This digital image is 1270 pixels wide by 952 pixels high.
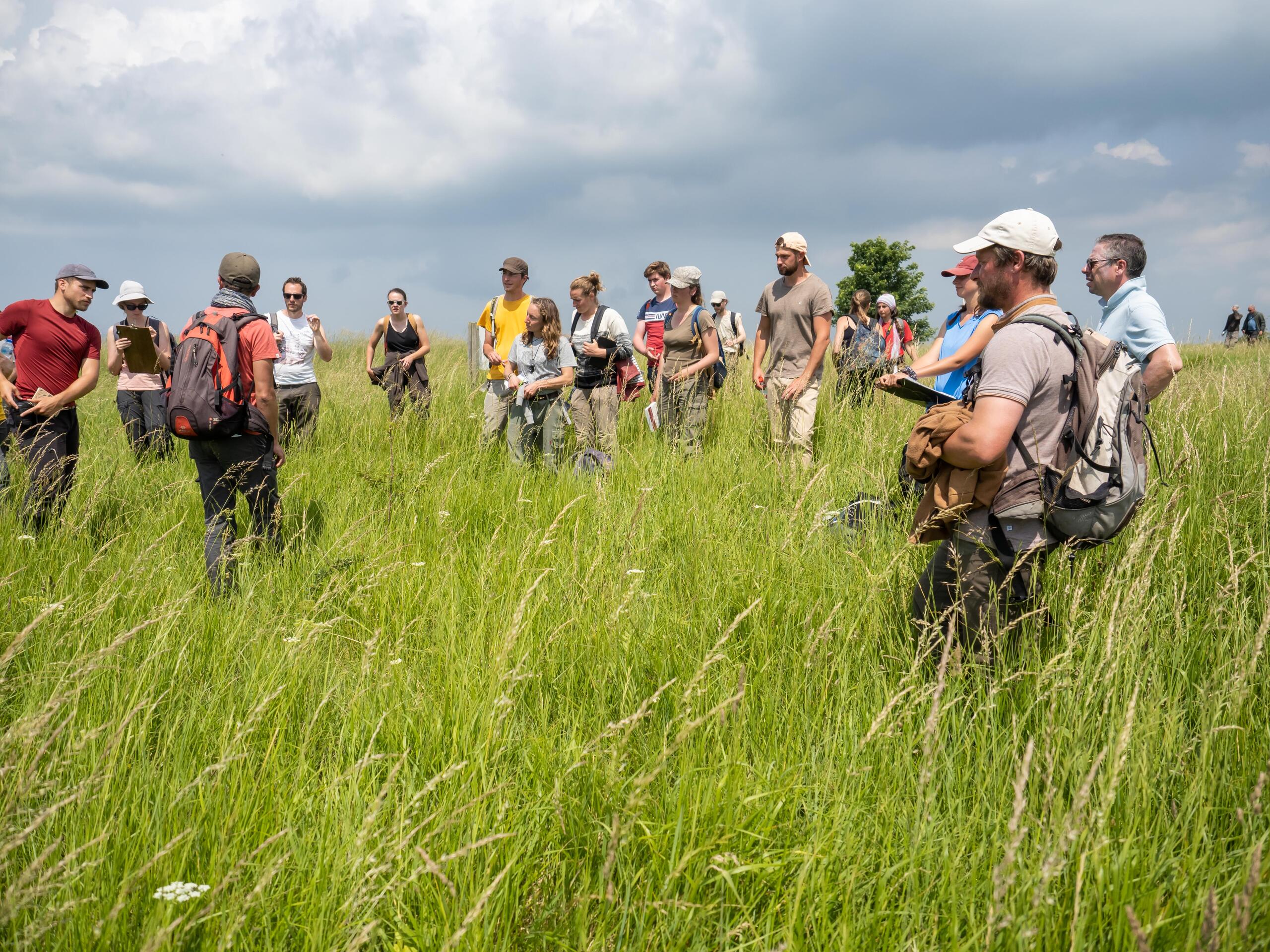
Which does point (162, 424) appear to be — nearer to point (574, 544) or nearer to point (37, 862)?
point (574, 544)

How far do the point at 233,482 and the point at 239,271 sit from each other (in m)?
1.21

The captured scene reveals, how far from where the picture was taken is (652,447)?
6.56 m

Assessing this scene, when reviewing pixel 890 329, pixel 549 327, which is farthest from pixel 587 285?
pixel 890 329

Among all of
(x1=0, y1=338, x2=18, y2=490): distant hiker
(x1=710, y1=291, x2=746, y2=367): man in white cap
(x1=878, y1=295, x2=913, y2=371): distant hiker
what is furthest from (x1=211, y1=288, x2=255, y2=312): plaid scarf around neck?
(x1=710, y1=291, x2=746, y2=367): man in white cap

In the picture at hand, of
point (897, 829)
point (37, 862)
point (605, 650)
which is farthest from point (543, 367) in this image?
point (37, 862)

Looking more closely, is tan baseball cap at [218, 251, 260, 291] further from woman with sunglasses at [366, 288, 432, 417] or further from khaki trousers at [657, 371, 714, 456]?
woman with sunglasses at [366, 288, 432, 417]

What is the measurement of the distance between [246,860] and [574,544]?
2047mm

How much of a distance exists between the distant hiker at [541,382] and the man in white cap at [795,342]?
1.79 metres

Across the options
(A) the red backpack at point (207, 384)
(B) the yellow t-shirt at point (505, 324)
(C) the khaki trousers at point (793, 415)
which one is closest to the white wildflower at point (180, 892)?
(A) the red backpack at point (207, 384)

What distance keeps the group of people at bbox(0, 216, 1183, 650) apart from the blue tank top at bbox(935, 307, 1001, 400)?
0.02 m

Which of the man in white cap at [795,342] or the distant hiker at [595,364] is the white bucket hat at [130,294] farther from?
the man in white cap at [795,342]

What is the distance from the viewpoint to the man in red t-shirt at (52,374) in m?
4.90

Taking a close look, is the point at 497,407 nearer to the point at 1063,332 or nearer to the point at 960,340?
the point at 960,340

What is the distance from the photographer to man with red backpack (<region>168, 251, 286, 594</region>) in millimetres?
4059
